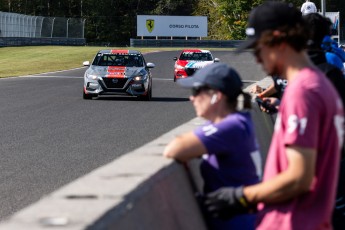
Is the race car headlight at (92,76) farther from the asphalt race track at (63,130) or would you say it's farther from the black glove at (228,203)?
the black glove at (228,203)

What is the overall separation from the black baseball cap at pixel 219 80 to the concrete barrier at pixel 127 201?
0.45m

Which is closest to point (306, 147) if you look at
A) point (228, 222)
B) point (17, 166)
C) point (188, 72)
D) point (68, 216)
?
point (68, 216)

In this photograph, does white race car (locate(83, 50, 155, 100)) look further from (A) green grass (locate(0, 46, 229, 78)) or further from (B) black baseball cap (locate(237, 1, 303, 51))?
(B) black baseball cap (locate(237, 1, 303, 51))

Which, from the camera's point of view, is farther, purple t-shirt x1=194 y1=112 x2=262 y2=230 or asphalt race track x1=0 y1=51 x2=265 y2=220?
asphalt race track x1=0 y1=51 x2=265 y2=220

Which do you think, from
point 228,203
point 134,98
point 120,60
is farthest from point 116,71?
point 228,203

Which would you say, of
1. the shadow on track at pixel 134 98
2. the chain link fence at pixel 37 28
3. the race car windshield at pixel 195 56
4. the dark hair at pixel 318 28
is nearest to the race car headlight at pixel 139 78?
the shadow on track at pixel 134 98

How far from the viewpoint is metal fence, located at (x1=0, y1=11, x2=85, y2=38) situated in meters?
83.8

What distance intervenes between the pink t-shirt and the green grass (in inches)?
1580

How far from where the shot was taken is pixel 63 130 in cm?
1845

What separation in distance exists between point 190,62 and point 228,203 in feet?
115

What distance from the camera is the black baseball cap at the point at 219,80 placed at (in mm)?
4574

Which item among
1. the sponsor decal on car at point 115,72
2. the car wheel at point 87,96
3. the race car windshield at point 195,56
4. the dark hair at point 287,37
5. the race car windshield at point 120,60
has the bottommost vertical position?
the car wheel at point 87,96

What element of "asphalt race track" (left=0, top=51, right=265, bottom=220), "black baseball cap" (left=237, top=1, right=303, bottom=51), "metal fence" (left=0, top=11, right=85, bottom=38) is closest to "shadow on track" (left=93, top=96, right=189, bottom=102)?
"asphalt race track" (left=0, top=51, right=265, bottom=220)

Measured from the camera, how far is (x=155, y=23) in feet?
338
